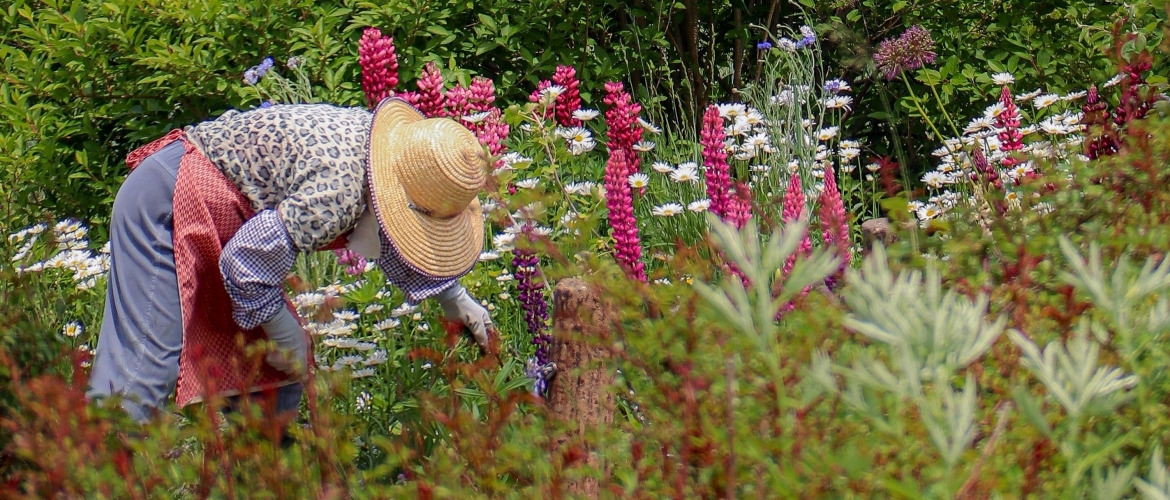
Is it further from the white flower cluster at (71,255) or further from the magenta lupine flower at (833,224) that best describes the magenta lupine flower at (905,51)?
the white flower cluster at (71,255)

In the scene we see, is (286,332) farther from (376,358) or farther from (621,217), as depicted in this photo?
(621,217)

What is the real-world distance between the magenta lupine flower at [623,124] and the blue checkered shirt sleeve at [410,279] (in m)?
1.15

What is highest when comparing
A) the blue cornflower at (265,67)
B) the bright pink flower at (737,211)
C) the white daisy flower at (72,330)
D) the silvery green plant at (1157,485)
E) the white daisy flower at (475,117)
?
the silvery green plant at (1157,485)

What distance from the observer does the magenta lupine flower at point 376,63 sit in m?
4.07

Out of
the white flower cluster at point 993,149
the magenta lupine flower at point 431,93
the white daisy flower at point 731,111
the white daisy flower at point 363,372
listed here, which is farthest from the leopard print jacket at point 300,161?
the white daisy flower at point 731,111

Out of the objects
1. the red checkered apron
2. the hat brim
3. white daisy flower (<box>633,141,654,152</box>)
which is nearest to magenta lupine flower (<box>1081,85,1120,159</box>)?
the hat brim

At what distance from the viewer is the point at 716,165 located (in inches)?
131

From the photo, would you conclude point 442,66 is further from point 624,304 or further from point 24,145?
point 624,304

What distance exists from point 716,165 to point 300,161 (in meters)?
1.21

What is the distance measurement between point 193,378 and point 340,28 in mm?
2799

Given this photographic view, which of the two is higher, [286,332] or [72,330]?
[286,332]

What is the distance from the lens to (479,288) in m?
3.56

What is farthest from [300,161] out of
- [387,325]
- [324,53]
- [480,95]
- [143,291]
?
[324,53]

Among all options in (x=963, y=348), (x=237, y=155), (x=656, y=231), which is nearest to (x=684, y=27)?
(x=656, y=231)
